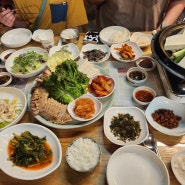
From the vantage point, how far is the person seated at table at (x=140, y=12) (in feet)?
9.12

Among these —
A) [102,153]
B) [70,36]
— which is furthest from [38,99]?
[70,36]

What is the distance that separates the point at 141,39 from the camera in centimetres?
246

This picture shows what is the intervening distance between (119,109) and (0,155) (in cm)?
100

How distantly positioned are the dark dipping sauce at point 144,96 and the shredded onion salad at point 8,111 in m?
1.09

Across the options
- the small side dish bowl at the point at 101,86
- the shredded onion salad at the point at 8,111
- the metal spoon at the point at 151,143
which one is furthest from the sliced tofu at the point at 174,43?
the shredded onion salad at the point at 8,111

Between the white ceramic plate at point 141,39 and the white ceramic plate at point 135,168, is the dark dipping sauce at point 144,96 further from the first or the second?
the white ceramic plate at point 141,39

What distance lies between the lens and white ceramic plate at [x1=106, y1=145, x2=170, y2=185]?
138cm

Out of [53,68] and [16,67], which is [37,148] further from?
[16,67]

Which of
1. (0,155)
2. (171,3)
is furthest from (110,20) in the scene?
(0,155)

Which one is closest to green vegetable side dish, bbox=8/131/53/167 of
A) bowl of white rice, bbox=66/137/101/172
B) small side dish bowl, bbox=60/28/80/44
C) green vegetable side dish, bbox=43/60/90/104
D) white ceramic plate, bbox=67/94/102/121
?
bowl of white rice, bbox=66/137/101/172

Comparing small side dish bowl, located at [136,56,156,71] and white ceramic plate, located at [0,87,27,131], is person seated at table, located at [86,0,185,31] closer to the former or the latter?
small side dish bowl, located at [136,56,156,71]

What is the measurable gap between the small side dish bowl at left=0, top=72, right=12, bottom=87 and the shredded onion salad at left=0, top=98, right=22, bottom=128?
22 cm

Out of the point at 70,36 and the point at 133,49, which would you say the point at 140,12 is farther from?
the point at 70,36

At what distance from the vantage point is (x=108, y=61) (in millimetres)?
2354
